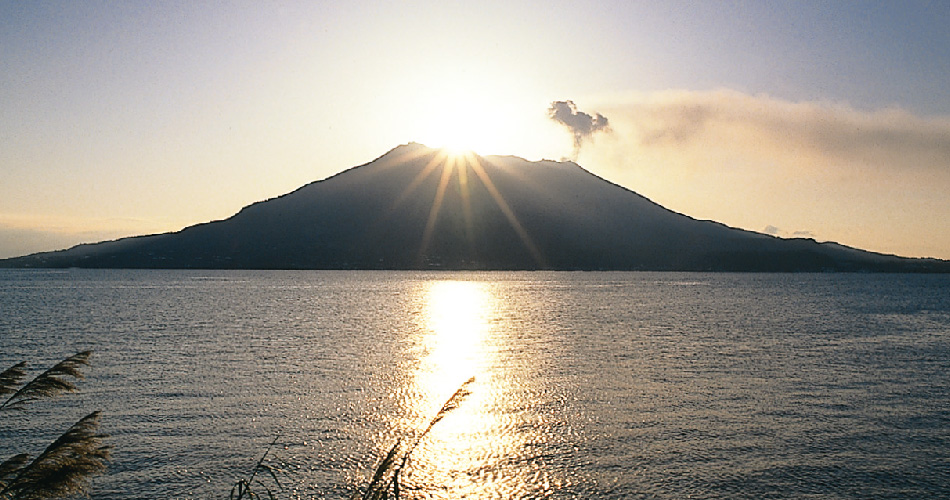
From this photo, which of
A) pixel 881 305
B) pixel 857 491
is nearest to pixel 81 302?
pixel 857 491

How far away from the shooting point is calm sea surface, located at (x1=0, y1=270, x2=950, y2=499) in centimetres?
2025

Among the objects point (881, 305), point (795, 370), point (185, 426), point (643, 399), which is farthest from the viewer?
point (881, 305)

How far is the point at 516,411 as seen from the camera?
29.7 m

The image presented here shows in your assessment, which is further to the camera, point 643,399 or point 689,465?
point 643,399

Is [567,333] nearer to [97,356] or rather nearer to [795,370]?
[795,370]

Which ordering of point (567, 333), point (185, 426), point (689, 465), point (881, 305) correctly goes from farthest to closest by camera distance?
1. point (881, 305)
2. point (567, 333)
3. point (185, 426)
4. point (689, 465)

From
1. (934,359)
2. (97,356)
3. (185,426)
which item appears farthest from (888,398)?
(97,356)

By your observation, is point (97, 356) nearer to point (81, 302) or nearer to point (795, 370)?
point (795, 370)

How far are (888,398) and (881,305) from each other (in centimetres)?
10084

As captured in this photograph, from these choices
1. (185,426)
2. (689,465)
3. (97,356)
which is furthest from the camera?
(97,356)

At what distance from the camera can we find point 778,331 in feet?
232

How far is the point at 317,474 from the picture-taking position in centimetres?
2047

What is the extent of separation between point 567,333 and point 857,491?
47691 mm

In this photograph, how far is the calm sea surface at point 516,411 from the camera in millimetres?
20250
